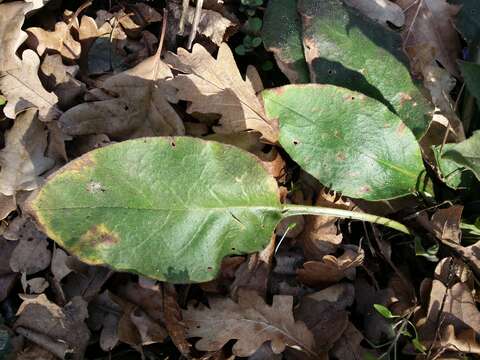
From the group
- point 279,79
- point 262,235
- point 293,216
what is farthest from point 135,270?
point 279,79

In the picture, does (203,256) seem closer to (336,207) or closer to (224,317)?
(224,317)

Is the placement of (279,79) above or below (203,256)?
above

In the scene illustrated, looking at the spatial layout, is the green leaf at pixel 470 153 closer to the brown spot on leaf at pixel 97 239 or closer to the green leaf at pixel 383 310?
the green leaf at pixel 383 310

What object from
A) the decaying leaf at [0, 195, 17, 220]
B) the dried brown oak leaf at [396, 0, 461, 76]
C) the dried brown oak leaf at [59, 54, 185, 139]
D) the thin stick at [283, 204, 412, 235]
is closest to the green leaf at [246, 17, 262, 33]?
the dried brown oak leaf at [59, 54, 185, 139]

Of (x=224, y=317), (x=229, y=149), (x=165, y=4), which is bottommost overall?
(x=224, y=317)

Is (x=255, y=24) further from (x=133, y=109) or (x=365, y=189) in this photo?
(x=365, y=189)

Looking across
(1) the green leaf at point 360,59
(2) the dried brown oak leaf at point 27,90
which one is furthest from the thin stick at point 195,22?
(2) the dried brown oak leaf at point 27,90
